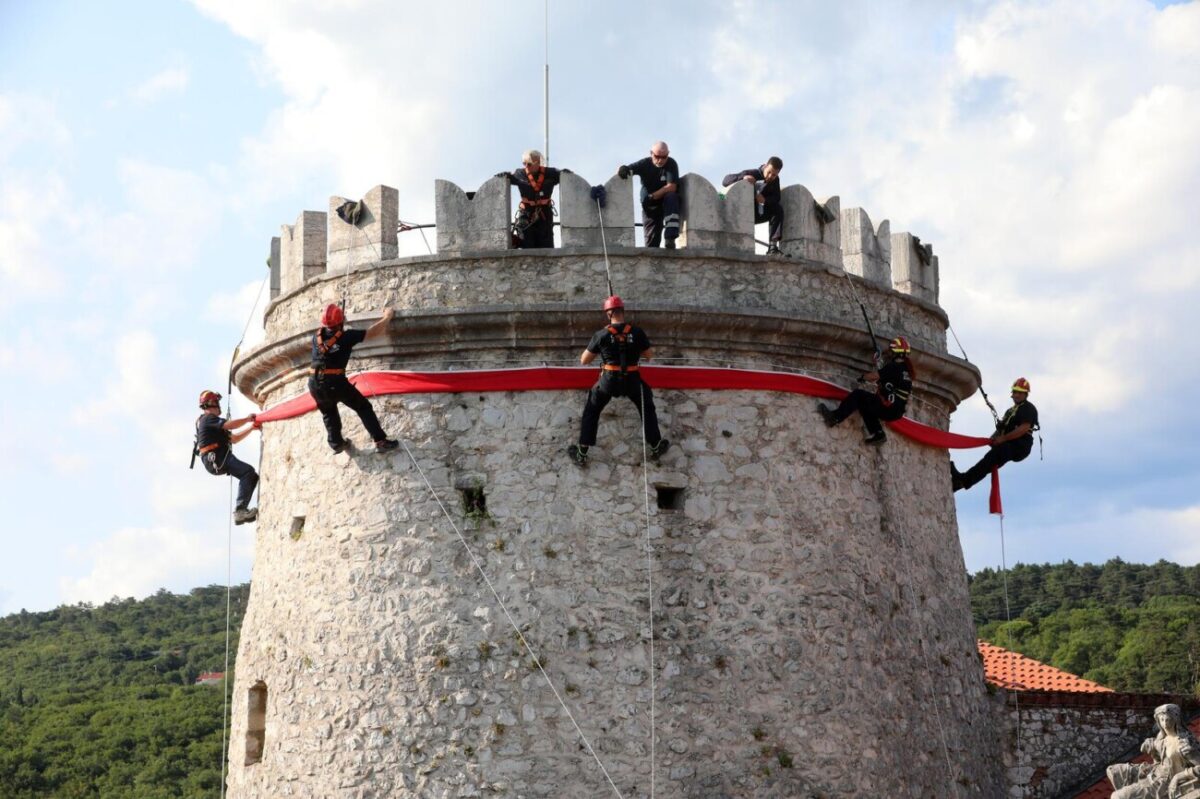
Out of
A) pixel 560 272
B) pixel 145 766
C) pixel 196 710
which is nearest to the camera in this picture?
pixel 560 272

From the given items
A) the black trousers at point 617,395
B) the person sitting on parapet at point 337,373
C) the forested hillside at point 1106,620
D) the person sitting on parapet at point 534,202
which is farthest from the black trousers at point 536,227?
the forested hillside at point 1106,620

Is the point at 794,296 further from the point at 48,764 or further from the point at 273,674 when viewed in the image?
the point at 48,764

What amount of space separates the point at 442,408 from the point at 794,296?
3086mm

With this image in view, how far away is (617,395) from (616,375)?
17 centimetres

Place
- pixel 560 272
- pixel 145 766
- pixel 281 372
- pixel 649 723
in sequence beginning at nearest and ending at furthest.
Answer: pixel 649 723
pixel 560 272
pixel 281 372
pixel 145 766

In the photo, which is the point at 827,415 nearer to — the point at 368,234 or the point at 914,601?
the point at 914,601

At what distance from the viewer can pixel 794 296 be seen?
13680 mm

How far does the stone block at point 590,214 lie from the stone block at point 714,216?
48 cm

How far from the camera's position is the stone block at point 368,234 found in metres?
13.6

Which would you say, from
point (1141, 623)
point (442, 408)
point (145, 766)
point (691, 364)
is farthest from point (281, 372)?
point (1141, 623)

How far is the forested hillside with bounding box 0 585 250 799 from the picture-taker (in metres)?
28.8

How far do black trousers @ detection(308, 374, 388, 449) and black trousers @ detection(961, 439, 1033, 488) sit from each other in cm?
592

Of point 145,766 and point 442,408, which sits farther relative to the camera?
point 145,766

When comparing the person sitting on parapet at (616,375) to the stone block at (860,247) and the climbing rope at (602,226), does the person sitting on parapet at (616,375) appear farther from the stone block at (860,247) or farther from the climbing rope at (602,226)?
the stone block at (860,247)
